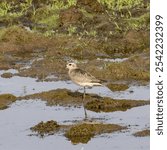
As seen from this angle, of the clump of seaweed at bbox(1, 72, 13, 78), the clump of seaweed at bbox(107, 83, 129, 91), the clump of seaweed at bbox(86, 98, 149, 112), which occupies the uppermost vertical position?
the clump of seaweed at bbox(86, 98, 149, 112)

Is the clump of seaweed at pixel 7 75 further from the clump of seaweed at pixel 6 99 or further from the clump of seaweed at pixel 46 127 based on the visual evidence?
the clump of seaweed at pixel 46 127

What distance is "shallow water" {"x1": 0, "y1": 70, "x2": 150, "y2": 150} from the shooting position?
17.4 metres

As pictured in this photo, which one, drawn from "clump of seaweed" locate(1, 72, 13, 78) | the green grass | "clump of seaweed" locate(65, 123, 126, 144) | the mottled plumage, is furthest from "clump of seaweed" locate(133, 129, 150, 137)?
the green grass

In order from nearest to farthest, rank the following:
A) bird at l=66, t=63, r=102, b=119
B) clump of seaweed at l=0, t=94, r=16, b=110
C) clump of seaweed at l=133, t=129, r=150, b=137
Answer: clump of seaweed at l=133, t=129, r=150, b=137
bird at l=66, t=63, r=102, b=119
clump of seaweed at l=0, t=94, r=16, b=110

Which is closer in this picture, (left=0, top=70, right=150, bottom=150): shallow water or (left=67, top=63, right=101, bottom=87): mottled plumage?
(left=0, top=70, right=150, bottom=150): shallow water

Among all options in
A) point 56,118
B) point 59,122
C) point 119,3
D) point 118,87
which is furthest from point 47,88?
point 119,3

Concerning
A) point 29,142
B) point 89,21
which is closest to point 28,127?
point 29,142

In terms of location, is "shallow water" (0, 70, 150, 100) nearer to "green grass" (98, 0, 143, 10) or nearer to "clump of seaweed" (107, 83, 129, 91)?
"clump of seaweed" (107, 83, 129, 91)

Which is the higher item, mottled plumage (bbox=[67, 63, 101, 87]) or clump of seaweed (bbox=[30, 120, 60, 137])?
mottled plumage (bbox=[67, 63, 101, 87])

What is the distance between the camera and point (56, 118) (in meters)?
→ 19.7

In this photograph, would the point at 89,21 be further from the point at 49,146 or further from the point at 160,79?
the point at 160,79

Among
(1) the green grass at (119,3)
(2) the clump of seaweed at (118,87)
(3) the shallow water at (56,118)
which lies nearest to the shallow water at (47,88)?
(3) the shallow water at (56,118)

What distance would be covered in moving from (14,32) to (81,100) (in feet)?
26.9

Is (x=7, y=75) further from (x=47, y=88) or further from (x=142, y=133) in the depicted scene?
(x=142, y=133)
